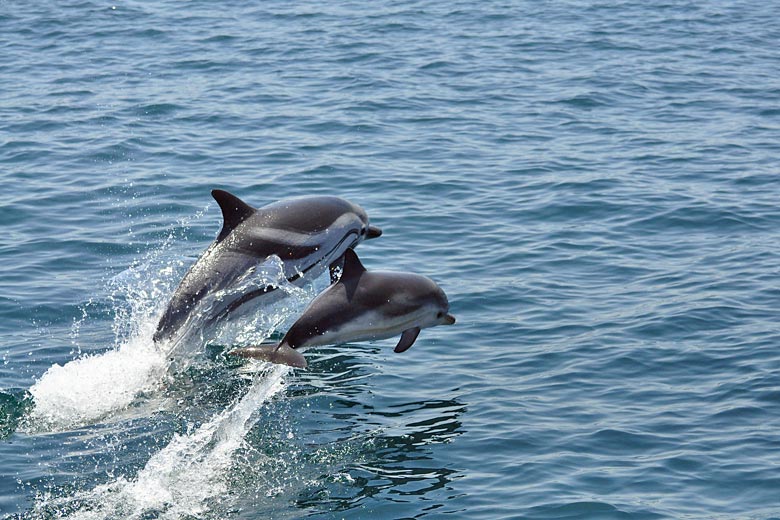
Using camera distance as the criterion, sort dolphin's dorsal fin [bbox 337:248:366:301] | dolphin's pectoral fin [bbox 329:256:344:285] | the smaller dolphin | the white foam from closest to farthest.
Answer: the smaller dolphin
dolphin's dorsal fin [bbox 337:248:366:301]
the white foam
dolphin's pectoral fin [bbox 329:256:344:285]

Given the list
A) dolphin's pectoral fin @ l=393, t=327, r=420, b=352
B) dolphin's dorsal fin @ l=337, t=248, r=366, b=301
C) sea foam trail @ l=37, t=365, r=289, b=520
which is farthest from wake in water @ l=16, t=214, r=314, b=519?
dolphin's pectoral fin @ l=393, t=327, r=420, b=352

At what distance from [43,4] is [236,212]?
22.7 meters

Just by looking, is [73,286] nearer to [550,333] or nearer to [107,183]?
[107,183]

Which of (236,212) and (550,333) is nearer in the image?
(236,212)

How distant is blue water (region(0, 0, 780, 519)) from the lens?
10.8 m

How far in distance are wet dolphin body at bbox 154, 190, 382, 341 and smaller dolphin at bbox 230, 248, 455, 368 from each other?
108 cm

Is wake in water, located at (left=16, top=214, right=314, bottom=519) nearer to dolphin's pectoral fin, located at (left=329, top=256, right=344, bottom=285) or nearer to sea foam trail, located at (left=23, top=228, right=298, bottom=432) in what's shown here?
sea foam trail, located at (left=23, top=228, right=298, bottom=432)

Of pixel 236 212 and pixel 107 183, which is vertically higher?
pixel 236 212

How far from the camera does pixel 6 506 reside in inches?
400

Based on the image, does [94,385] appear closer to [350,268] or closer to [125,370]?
[125,370]

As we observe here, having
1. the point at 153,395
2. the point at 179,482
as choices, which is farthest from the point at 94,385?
the point at 179,482

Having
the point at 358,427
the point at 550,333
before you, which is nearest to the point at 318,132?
the point at 550,333

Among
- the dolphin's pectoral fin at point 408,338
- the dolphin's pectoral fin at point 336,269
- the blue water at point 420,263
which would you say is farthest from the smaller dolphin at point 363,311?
the dolphin's pectoral fin at point 336,269

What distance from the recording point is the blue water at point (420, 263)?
10.8m
